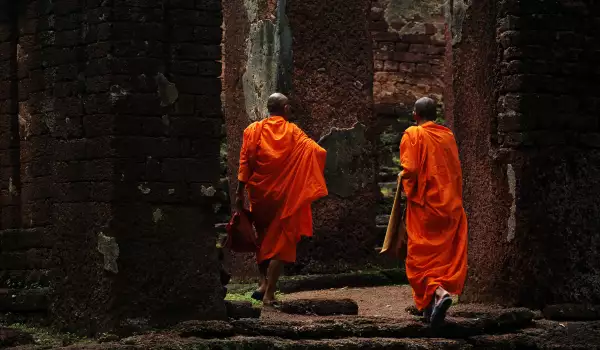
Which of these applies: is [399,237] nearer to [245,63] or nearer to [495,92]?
[495,92]

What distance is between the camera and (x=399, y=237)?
7.42 meters

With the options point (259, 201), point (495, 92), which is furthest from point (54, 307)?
point (495, 92)

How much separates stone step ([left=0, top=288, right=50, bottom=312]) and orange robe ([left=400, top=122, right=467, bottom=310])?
230 cm

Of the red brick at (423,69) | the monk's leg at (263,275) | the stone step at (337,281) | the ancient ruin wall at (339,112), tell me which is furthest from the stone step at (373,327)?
the red brick at (423,69)

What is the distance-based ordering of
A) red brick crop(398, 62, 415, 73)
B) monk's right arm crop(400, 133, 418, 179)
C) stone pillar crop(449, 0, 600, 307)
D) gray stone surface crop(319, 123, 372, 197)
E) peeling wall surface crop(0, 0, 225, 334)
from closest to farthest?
peeling wall surface crop(0, 0, 225, 334) < monk's right arm crop(400, 133, 418, 179) < stone pillar crop(449, 0, 600, 307) < gray stone surface crop(319, 123, 372, 197) < red brick crop(398, 62, 415, 73)

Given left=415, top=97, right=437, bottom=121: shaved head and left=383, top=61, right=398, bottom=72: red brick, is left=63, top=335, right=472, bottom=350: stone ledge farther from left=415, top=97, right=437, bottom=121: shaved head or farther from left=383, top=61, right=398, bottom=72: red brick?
left=383, top=61, right=398, bottom=72: red brick

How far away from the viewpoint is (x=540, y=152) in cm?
773

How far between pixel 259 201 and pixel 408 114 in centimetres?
565

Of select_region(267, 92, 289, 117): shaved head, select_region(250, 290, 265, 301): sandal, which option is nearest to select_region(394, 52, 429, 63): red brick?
select_region(267, 92, 289, 117): shaved head

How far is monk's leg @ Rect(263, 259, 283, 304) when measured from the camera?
8109 mm

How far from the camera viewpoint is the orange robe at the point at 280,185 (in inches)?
321

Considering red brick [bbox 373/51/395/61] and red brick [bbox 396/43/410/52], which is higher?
red brick [bbox 396/43/410/52]

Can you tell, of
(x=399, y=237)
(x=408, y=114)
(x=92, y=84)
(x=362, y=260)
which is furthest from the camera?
(x=408, y=114)

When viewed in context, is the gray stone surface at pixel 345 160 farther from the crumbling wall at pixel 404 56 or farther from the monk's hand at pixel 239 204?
the crumbling wall at pixel 404 56
